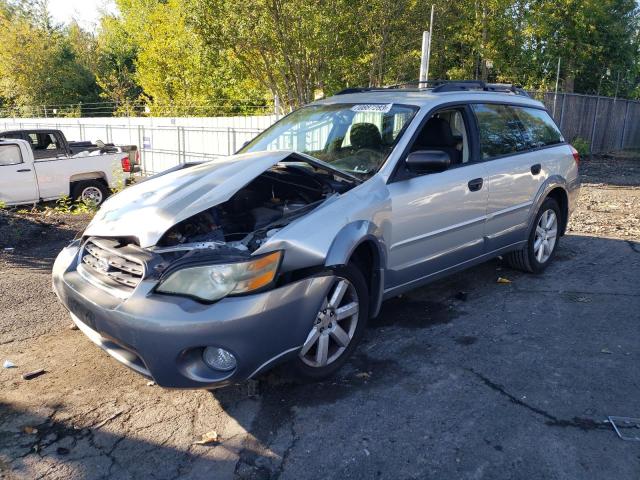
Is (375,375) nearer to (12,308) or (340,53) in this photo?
(12,308)

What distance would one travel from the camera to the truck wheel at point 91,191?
37.4ft

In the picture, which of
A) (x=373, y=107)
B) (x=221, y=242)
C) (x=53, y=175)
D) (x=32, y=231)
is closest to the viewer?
(x=221, y=242)

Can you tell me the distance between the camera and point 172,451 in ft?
9.44

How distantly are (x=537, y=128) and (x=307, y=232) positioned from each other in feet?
11.7

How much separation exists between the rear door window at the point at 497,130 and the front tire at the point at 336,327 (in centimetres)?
203

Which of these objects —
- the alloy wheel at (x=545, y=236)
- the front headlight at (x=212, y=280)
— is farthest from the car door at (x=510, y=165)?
the front headlight at (x=212, y=280)

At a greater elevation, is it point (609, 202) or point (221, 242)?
point (221, 242)

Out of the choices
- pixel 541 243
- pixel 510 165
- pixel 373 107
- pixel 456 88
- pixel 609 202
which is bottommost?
pixel 609 202

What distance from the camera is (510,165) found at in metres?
5.07

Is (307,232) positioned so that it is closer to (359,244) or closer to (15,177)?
(359,244)

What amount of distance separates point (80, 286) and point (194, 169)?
127 centimetres

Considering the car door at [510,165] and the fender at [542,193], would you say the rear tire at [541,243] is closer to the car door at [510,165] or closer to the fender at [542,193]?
the fender at [542,193]

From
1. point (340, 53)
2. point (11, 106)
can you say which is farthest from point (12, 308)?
point (11, 106)

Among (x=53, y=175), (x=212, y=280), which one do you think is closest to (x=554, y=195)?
(x=212, y=280)
